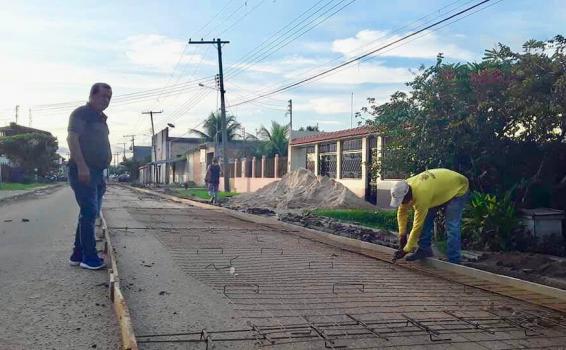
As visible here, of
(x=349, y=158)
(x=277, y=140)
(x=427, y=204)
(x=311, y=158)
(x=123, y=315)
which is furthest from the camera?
(x=277, y=140)

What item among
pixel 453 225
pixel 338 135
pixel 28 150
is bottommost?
pixel 453 225

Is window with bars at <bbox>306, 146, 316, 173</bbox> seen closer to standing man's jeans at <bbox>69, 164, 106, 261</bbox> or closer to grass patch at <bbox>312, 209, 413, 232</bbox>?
grass patch at <bbox>312, 209, 413, 232</bbox>

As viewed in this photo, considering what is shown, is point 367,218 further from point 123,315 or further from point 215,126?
point 215,126

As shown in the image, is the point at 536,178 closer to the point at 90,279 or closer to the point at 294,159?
the point at 90,279

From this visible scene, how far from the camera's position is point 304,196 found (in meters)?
20.6

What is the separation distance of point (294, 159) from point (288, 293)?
23.3 m

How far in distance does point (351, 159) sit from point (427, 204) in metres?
15.2

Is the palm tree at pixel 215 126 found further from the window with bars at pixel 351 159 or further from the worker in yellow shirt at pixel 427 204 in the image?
the worker in yellow shirt at pixel 427 204

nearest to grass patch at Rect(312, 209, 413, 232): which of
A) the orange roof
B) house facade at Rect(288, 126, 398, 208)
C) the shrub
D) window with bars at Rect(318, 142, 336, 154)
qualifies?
house facade at Rect(288, 126, 398, 208)

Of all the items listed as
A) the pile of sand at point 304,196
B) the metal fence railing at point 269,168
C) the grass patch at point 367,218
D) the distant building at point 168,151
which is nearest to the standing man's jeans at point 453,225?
the grass patch at point 367,218

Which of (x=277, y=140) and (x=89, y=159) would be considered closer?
(x=89, y=159)

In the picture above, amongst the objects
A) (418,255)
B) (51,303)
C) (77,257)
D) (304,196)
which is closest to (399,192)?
(418,255)

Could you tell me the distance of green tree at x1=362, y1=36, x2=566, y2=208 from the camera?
347 inches

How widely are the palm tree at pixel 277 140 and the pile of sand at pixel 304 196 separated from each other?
1833 centimetres
